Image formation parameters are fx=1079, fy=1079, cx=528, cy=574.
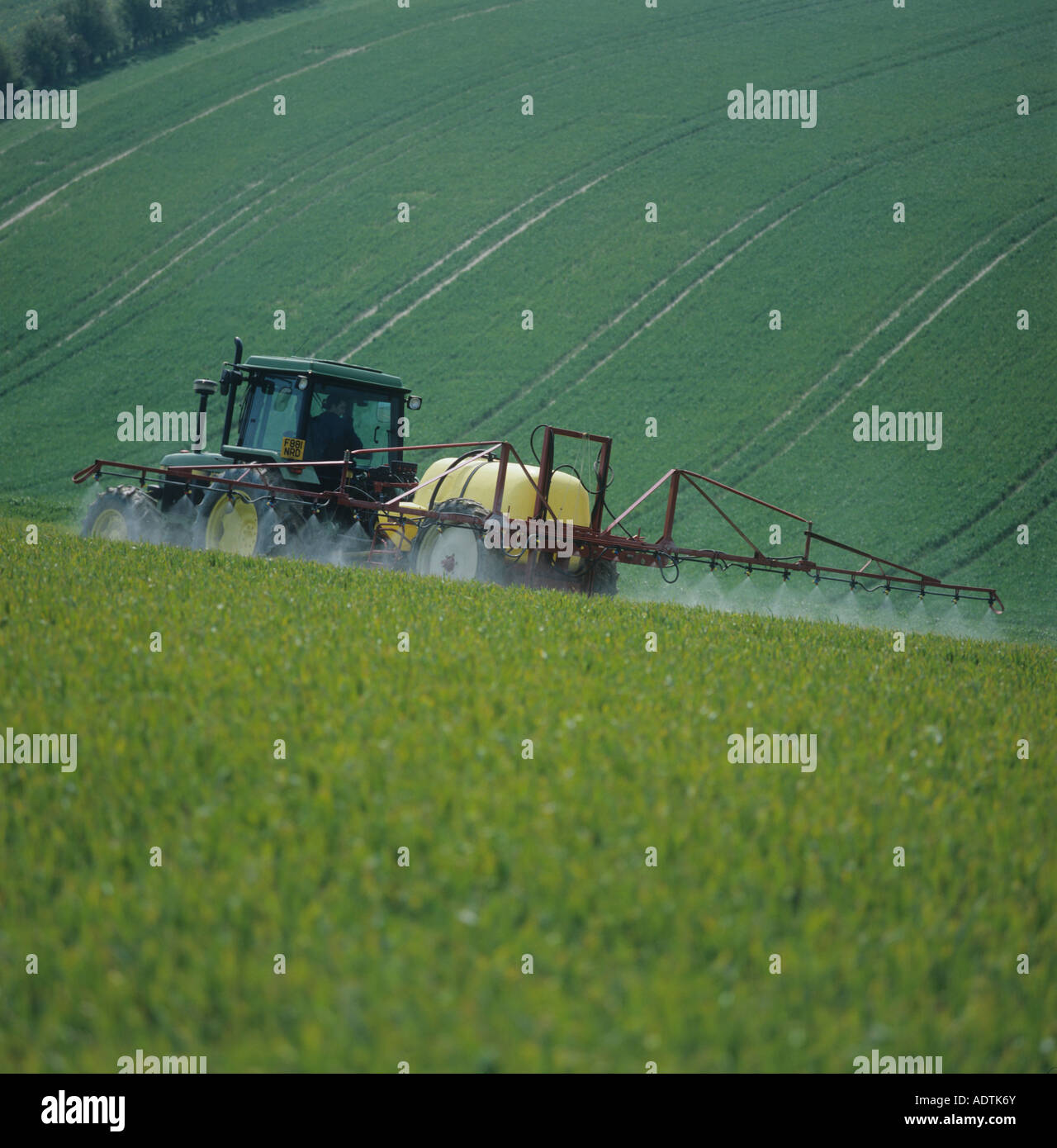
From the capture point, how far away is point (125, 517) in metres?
15.8

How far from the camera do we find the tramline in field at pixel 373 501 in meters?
12.9

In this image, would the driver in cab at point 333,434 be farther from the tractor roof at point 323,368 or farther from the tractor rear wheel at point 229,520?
the tractor rear wheel at point 229,520

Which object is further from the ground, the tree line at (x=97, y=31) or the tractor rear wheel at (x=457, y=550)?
the tree line at (x=97, y=31)

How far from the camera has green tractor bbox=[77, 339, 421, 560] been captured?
1428 cm

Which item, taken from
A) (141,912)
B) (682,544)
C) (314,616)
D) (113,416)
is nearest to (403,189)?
(113,416)

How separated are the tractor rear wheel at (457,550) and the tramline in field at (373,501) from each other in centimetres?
2
